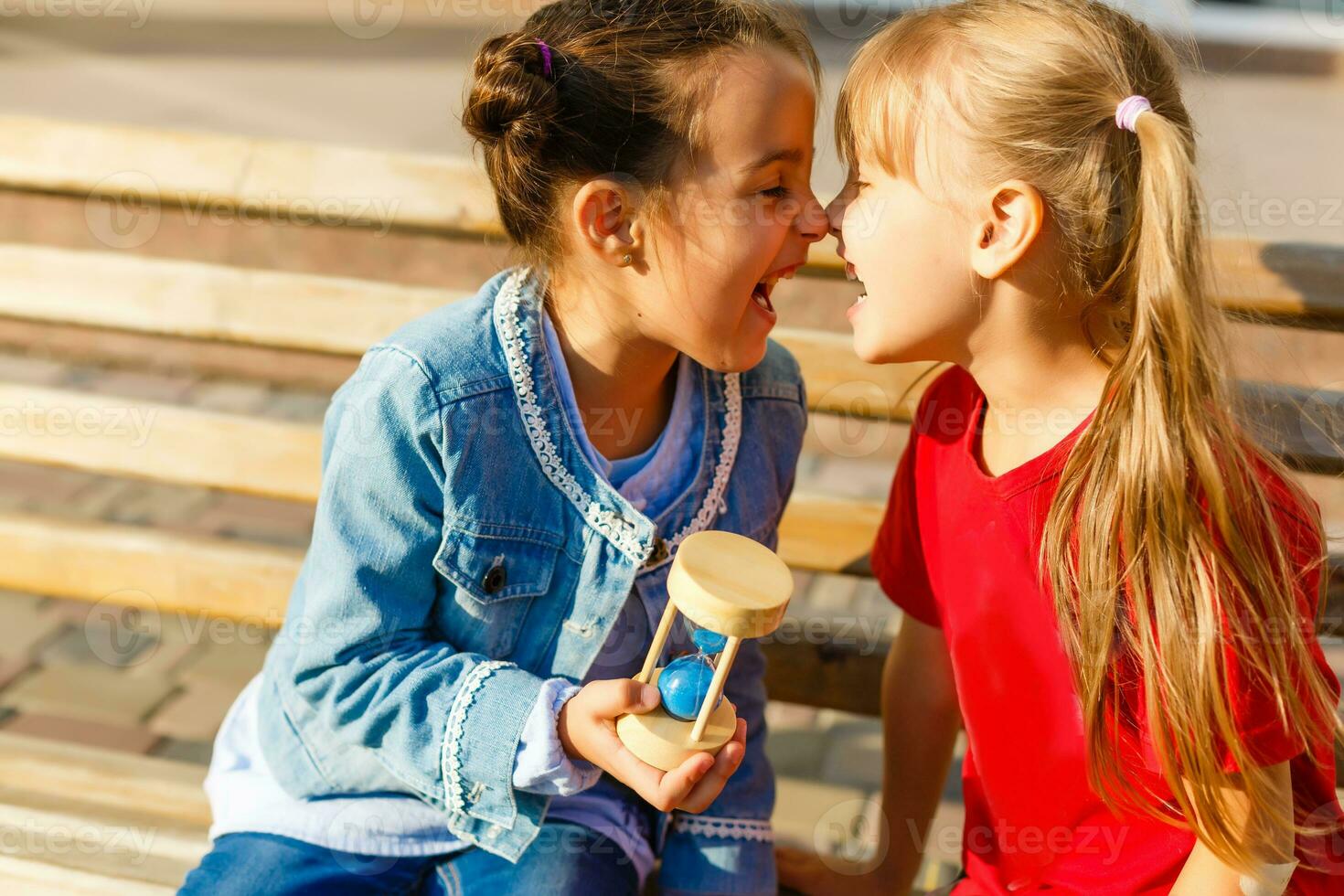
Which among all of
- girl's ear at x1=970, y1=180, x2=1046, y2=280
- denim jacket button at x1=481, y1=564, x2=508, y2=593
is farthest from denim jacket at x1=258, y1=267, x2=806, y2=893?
girl's ear at x1=970, y1=180, x2=1046, y2=280

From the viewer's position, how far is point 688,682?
153 cm

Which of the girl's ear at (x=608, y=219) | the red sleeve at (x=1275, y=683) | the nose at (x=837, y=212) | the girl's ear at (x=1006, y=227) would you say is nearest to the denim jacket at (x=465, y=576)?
the girl's ear at (x=608, y=219)

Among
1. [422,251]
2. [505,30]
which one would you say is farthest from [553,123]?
[422,251]

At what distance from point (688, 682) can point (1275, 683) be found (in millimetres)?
695

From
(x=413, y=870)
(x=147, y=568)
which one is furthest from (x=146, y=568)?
(x=413, y=870)

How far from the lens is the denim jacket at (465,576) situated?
68.9 inches

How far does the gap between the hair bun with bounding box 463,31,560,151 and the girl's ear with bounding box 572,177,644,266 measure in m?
0.11

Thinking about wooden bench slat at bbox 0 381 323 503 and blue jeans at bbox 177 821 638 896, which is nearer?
blue jeans at bbox 177 821 638 896

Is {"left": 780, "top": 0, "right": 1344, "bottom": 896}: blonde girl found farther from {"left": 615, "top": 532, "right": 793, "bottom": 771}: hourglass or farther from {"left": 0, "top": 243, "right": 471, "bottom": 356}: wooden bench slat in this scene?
{"left": 0, "top": 243, "right": 471, "bottom": 356}: wooden bench slat

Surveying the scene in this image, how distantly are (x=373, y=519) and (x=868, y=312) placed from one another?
2.44ft

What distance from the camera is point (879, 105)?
5.68ft

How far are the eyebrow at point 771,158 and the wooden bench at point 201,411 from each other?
0.37 metres

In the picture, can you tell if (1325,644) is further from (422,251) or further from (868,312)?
(422,251)

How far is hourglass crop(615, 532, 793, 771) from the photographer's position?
141cm
